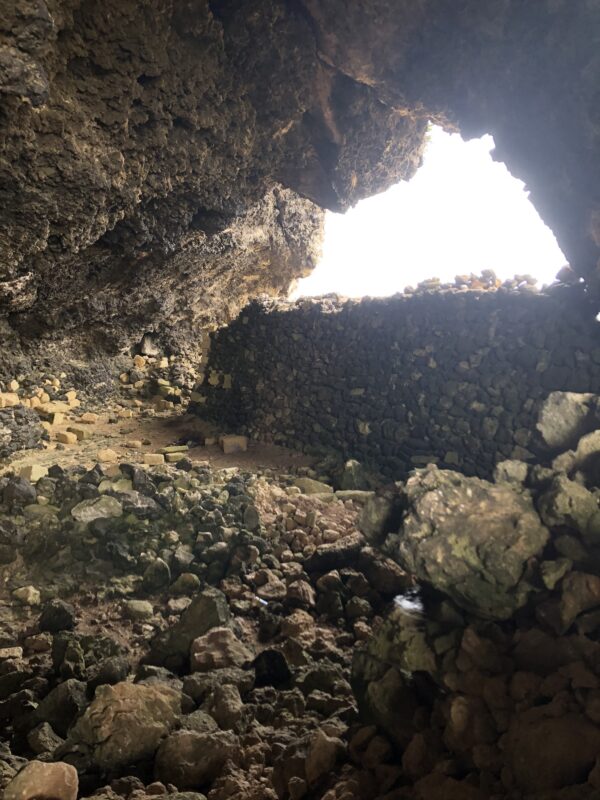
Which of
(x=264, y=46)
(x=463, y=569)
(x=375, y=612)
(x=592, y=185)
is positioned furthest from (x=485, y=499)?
(x=264, y=46)

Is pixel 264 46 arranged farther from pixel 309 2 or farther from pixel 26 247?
pixel 26 247

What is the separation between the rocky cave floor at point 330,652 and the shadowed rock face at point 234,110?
10.5 feet

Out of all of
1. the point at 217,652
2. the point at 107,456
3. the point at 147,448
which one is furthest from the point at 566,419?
the point at 147,448

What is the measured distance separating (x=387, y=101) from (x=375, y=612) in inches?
232

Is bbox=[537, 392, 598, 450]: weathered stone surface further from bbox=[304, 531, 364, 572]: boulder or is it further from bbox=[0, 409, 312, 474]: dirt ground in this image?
bbox=[0, 409, 312, 474]: dirt ground

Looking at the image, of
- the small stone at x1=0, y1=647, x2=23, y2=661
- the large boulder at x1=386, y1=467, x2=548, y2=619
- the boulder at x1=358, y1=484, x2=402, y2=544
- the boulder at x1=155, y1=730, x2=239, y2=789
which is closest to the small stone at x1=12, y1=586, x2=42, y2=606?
the small stone at x1=0, y1=647, x2=23, y2=661

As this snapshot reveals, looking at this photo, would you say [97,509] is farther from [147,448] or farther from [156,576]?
[147,448]

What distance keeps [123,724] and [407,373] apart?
18.2ft

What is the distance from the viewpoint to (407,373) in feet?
22.7

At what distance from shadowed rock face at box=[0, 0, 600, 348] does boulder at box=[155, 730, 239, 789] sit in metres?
4.38

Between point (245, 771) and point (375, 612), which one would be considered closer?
point (245, 771)

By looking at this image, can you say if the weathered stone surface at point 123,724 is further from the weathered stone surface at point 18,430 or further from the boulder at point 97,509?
the weathered stone surface at point 18,430

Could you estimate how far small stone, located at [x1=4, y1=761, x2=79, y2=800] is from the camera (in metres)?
1.78

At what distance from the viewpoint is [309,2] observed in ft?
17.0
